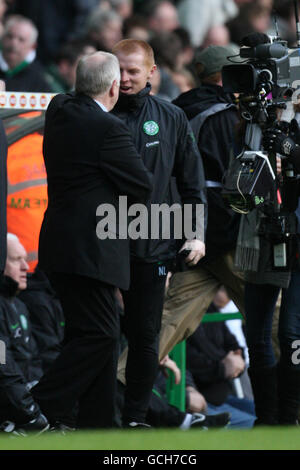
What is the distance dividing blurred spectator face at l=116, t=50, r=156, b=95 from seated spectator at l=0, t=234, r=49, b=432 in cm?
153

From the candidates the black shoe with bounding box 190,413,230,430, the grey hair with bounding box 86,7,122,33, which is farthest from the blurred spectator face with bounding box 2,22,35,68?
the black shoe with bounding box 190,413,230,430

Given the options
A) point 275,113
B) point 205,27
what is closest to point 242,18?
point 205,27

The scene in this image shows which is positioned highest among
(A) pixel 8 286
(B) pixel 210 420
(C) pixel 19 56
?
(C) pixel 19 56

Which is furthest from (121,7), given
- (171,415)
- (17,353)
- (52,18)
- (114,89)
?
(114,89)

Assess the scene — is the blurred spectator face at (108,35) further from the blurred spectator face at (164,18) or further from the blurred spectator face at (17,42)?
the blurred spectator face at (164,18)

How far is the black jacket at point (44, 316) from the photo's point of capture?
8445 millimetres

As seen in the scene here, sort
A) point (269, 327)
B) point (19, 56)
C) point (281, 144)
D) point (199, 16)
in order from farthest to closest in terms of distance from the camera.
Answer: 1. point (199, 16)
2. point (19, 56)
3. point (269, 327)
4. point (281, 144)

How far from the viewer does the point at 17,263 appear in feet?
27.1

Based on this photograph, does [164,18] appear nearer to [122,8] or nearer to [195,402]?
[122,8]

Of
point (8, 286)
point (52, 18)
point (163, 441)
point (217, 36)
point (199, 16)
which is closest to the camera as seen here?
point (163, 441)

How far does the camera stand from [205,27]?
15.6 meters

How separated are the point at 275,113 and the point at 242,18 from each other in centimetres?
814

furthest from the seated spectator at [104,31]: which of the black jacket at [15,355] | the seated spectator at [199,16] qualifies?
the black jacket at [15,355]

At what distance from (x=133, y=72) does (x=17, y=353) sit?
199 centimetres
